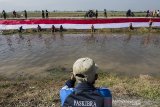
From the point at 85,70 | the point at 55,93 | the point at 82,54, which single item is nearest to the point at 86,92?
the point at 85,70

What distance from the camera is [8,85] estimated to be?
41.2ft

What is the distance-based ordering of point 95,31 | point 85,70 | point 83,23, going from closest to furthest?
1. point 85,70
2. point 95,31
3. point 83,23

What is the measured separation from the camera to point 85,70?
3113 millimetres

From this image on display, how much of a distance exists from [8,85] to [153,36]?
21890 mm

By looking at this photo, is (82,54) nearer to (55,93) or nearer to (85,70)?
(55,93)

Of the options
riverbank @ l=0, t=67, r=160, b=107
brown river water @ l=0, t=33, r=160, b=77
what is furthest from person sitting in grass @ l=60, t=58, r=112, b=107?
brown river water @ l=0, t=33, r=160, b=77

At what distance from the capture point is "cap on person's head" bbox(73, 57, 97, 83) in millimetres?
3122

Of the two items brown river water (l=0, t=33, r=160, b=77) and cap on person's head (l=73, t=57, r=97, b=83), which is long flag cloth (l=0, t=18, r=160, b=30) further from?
cap on person's head (l=73, t=57, r=97, b=83)

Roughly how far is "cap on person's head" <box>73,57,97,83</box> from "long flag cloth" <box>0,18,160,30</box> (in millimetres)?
31549

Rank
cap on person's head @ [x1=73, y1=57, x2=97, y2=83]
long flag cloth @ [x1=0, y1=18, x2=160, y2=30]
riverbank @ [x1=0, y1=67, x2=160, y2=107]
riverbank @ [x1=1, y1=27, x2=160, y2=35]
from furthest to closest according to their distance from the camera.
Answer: long flag cloth @ [x1=0, y1=18, x2=160, y2=30]
riverbank @ [x1=1, y1=27, x2=160, y2=35]
riverbank @ [x1=0, y1=67, x2=160, y2=107]
cap on person's head @ [x1=73, y1=57, x2=97, y2=83]

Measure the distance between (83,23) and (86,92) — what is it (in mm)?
32184

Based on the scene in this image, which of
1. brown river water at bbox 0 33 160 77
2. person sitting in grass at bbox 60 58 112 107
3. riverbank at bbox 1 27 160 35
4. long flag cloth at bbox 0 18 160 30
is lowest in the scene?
brown river water at bbox 0 33 160 77

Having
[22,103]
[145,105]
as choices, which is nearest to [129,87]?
[145,105]

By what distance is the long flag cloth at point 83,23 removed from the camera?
114 feet
